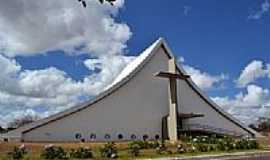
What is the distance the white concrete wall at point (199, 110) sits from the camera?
59.4 metres

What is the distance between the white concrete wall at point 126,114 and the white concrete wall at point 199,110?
3023 mm

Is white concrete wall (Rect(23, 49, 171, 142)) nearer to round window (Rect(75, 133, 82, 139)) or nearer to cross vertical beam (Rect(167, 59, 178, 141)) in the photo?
round window (Rect(75, 133, 82, 139))

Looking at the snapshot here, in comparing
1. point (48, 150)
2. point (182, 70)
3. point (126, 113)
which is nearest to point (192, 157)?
point (48, 150)

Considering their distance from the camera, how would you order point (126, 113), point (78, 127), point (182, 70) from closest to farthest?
point (78, 127) → point (126, 113) → point (182, 70)

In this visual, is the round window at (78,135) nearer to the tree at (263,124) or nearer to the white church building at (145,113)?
the white church building at (145,113)

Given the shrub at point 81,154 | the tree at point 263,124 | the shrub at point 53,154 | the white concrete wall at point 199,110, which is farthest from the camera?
the tree at point 263,124

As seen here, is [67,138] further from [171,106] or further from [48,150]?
[48,150]

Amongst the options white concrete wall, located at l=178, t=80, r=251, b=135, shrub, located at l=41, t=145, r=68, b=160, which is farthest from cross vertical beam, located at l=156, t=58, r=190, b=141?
shrub, located at l=41, t=145, r=68, b=160

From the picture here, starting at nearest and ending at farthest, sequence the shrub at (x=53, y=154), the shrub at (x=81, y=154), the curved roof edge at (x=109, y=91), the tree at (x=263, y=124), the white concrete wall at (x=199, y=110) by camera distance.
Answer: the shrub at (x=53, y=154) → the shrub at (x=81, y=154) → the curved roof edge at (x=109, y=91) → the white concrete wall at (x=199, y=110) → the tree at (x=263, y=124)

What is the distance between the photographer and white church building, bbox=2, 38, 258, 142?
155 ft

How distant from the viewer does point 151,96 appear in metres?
56.1

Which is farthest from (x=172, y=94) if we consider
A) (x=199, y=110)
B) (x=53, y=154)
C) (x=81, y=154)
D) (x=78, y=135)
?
(x=53, y=154)

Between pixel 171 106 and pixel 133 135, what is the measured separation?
7.36m

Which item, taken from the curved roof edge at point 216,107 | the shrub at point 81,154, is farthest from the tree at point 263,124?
the shrub at point 81,154
